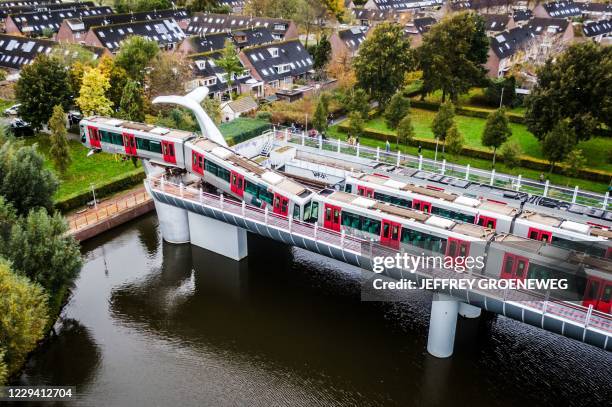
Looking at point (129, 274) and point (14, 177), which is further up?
point (14, 177)

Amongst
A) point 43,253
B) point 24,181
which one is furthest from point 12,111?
point 43,253

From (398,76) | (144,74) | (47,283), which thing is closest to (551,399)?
(47,283)

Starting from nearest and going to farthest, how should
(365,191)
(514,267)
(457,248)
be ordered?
(514,267) → (457,248) → (365,191)

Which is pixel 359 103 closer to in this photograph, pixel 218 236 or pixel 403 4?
pixel 218 236

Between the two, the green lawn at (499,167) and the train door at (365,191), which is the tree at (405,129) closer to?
the green lawn at (499,167)

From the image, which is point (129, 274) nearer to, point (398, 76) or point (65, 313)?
point (65, 313)

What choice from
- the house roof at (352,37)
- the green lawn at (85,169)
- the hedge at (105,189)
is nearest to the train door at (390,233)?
the hedge at (105,189)
